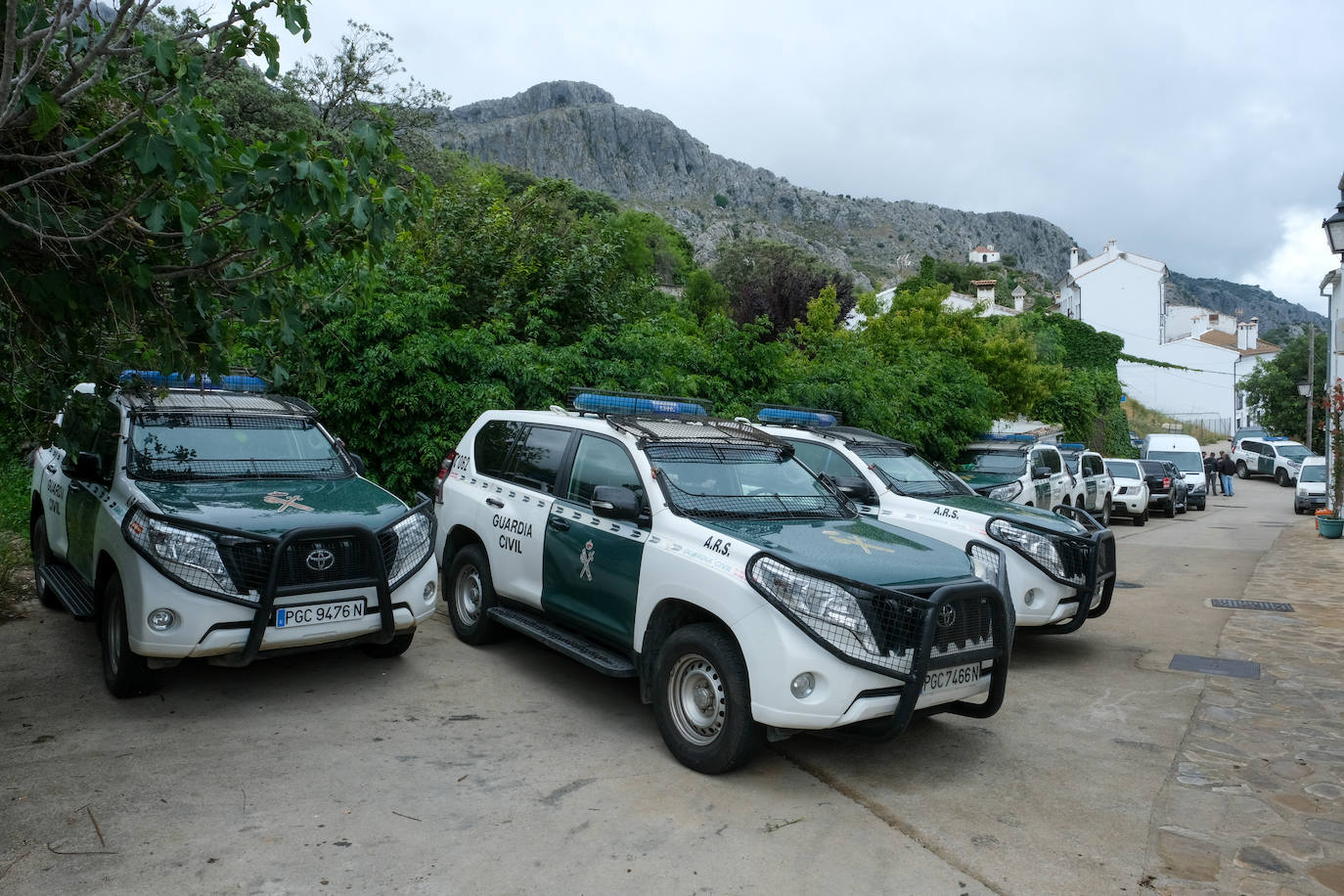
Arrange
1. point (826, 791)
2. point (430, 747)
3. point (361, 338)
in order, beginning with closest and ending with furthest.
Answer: point (826, 791)
point (430, 747)
point (361, 338)

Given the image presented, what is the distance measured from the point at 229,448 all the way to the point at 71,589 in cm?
144

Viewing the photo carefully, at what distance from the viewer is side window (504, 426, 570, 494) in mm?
6664

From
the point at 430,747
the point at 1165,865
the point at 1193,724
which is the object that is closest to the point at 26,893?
the point at 430,747

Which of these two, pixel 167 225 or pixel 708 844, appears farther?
pixel 167 225

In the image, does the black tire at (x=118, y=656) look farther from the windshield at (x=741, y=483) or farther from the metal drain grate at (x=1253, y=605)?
the metal drain grate at (x=1253, y=605)

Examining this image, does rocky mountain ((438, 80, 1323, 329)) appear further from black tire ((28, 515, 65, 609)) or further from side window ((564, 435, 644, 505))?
side window ((564, 435, 644, 505))

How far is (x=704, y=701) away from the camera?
494 centimetres

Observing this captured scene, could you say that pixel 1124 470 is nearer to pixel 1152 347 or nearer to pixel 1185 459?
pixel 1185 459

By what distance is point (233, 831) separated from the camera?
159 inches

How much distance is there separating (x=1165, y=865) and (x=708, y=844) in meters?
1.99

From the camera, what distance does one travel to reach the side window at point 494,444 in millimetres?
7281

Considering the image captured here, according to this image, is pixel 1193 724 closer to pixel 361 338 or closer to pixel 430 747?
pixel 430 747

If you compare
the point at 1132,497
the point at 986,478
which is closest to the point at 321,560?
the point at 986,478

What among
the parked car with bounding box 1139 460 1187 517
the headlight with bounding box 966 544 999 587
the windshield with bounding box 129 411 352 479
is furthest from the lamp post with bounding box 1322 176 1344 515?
the windshield with bounding box 129 411 352 479
